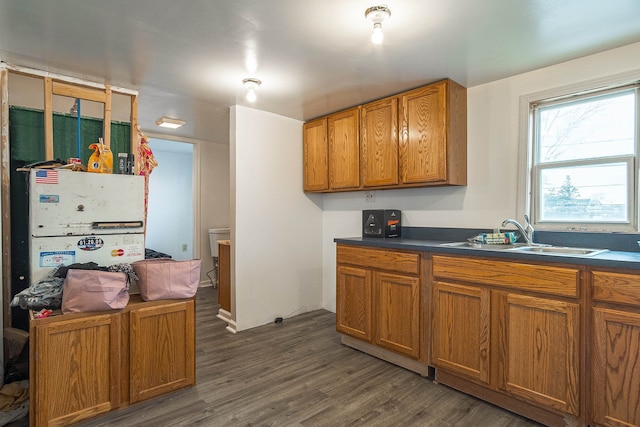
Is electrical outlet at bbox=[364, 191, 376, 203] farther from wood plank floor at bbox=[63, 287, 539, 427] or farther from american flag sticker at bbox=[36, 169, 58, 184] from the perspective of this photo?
american flag sticker at bbox=[36, 169, 58, 184]

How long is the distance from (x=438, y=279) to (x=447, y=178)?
2.68ft

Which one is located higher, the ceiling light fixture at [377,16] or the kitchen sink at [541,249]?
the ceiling light fixture at [377,16]

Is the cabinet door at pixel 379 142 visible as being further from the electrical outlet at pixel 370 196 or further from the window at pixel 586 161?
the window at pixel 586 161

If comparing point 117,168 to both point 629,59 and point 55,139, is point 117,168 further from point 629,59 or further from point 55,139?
point 629,59

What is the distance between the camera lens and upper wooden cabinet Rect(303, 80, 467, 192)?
273 centimetres

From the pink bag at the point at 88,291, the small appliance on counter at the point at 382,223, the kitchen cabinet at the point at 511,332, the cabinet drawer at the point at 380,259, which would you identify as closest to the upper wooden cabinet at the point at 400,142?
the small appliance on counter at the point at 382,223

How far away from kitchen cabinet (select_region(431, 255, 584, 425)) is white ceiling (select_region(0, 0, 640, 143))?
1.38 m

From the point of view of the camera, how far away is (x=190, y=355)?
7.72 feet

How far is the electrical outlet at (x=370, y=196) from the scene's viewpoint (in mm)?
3633

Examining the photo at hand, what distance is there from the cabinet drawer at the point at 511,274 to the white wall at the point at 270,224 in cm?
189

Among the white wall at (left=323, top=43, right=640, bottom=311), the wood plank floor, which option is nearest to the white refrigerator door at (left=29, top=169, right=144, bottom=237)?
the wood plank floor

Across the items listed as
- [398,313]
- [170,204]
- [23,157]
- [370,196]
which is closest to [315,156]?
Answer: [370,196]

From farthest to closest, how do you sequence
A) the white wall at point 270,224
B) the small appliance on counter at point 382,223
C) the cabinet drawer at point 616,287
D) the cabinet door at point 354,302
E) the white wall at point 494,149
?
1. the white wall at point 270,224
2. the small appliance on counter at point 382,223
3. the cabinet door at point 354,302
4. the white wall at point 494,149
5. the cabinet drawer at point 616,287

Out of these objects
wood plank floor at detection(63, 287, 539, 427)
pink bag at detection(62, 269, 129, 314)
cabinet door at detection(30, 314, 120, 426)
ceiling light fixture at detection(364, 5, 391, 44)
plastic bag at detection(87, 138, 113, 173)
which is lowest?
wood plank floor at detection(63, 287, 539, 427)
